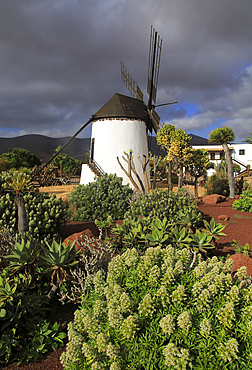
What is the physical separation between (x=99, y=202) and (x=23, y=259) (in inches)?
197

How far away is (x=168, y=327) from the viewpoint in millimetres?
1738

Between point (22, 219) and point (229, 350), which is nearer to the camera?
point (229, 350)

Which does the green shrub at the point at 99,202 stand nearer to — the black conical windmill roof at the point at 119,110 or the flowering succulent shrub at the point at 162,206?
the flowering succulent shrub at the point at 162,206

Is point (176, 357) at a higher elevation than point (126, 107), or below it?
below

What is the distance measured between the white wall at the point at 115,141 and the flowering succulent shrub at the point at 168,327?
11412 mm

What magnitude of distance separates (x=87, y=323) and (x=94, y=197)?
19.4ft

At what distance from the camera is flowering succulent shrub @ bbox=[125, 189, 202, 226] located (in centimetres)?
525

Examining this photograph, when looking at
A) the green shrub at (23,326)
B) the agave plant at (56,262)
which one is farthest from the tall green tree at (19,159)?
the green shrub at (23,326)

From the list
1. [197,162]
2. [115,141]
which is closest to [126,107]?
[115,141]

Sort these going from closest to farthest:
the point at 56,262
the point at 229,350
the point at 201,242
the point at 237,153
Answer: the point at 229,350, the point at 56,262, the point at 201,242, the point at 237,153

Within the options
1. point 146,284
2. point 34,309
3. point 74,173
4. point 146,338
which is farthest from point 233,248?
point 74,173

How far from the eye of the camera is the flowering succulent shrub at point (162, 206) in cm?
525

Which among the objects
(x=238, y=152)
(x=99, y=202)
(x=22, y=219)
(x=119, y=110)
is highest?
(x=238, y=152)

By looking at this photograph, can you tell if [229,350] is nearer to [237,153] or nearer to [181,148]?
[181,148]
